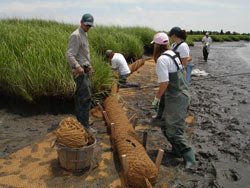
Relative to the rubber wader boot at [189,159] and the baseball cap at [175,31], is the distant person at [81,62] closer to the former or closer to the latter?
the baseball cap at [175,31]

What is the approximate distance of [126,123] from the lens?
541 centimetres

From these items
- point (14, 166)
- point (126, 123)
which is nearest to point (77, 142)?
point (14, 166)

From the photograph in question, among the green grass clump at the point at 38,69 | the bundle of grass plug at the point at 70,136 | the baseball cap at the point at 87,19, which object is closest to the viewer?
the bundle of grass plug at the point at 70,136

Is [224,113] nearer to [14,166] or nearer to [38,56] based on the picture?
[38,56]

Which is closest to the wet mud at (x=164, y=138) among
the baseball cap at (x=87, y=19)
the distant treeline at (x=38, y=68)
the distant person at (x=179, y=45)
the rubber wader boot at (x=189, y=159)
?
the rubber wader boot at (x=189, y=159)

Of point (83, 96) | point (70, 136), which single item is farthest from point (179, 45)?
point (70, 136)

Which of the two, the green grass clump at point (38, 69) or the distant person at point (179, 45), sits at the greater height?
the distant person at point (179, 45)

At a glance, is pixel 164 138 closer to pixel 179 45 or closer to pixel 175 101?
pixel 175 101

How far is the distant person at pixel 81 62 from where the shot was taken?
513 centimetres

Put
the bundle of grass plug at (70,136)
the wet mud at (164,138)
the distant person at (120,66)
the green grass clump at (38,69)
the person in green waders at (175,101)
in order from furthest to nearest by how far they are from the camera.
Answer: the distant person at (120,66) < the green grass clump at (38,69) < the person in green waders at (175,101) < the wet mud at (164,138) < the bundle of grass plug at (70,136)

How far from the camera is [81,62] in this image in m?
5.36

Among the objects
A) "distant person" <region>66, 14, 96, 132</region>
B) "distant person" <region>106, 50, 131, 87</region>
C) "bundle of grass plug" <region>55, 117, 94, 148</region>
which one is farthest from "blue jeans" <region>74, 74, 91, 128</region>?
"distant person" <region>106, 50, 131, 87</region>

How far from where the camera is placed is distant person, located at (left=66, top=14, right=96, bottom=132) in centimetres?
513

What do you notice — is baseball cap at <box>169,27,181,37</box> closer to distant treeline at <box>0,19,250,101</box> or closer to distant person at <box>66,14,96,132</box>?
distant person at <box>66,14,96,132</box>
